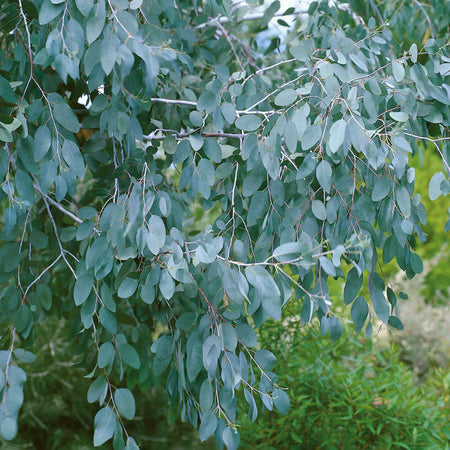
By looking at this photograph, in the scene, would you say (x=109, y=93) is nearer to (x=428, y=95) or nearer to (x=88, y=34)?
(x=88, y=34)

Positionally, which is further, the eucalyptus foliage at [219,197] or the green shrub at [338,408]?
the green shrub at [338,408]

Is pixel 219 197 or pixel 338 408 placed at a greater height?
pixel 219 197

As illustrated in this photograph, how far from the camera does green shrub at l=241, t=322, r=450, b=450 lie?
188 centimetres

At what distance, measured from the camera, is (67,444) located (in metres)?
2.89

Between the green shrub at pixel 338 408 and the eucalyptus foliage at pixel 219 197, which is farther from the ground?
the eucalyptus foliage at pixel 219 197

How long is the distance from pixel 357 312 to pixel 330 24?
3.23 feet

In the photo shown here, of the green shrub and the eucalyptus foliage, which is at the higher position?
the eucalyptus foliage

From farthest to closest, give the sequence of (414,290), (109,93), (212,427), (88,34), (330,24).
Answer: (414,290) < (330,24) < (109,93) < (212,427) < (88,34)

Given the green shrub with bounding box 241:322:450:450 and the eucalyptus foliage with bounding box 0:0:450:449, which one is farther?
the green shrub with bounding box 241:322:450:450

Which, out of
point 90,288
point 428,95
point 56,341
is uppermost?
point 428,95

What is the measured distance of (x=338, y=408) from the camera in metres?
2.07

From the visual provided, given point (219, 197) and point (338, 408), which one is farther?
point (338, 408)

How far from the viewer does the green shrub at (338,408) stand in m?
1.88

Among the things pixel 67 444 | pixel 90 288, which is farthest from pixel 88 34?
pixel 67 444
